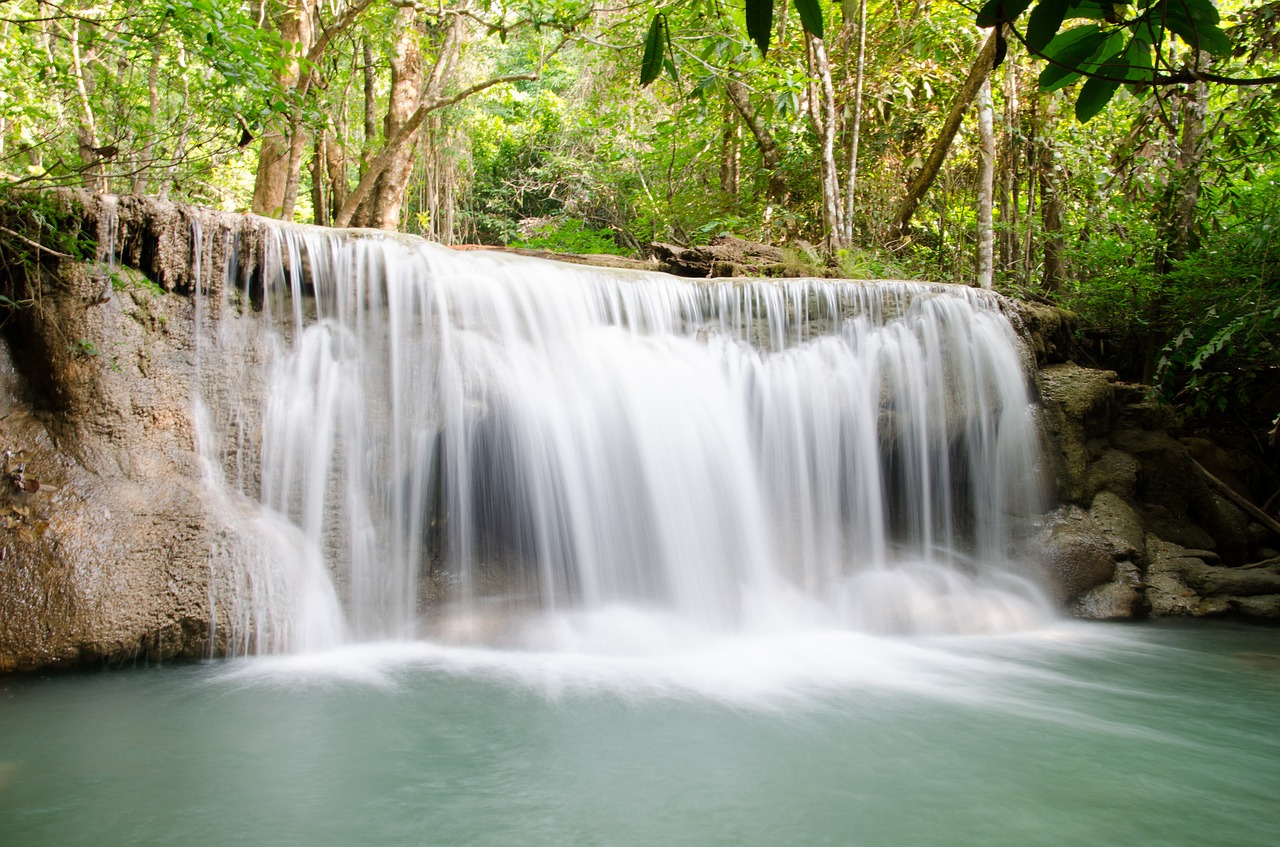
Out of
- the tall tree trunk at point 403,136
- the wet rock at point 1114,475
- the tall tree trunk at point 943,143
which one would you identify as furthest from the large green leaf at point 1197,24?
the tall tree trunk at point 403,136

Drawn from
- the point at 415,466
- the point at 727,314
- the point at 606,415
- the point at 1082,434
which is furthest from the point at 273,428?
the point at 1082,434

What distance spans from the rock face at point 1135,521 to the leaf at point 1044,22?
7.16m

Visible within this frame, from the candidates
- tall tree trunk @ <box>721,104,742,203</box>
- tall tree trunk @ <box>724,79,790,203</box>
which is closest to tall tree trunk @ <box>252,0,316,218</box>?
tall tree trunk @ <box>724,79,790,203</box>

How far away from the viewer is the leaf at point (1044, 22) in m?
1.07

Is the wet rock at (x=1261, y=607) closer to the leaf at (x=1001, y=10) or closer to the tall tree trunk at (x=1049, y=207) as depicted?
the tall tree trunk at (x=1049, y=207)

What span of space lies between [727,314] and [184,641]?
16.3ft

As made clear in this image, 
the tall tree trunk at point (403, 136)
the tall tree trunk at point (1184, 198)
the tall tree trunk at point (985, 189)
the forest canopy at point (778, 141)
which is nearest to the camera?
the forest canopy at point (778, 141)

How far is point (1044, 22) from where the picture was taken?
3.56 ft

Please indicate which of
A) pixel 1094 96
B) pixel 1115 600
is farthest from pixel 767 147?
pixel 1094 96

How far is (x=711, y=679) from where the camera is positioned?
5.08 metres

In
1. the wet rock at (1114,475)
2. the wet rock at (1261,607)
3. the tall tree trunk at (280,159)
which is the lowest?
the wet rock at (1261,607)

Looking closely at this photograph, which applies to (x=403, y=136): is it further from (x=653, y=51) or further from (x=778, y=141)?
(x=653, y=51)

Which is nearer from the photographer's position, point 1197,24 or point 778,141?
point 1197,24

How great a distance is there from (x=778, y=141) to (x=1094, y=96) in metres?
12.5
